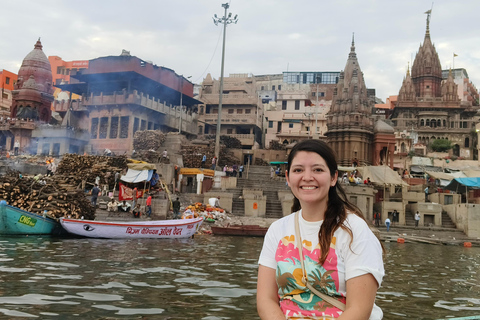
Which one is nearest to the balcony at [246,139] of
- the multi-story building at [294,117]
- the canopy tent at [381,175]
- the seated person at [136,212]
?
the multi-story building at [294,117]

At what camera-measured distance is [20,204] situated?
18297 mm

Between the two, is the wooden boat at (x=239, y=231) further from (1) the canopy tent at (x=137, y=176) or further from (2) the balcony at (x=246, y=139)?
(2) the balcony at (x=246, y=139)

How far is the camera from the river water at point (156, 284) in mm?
6531

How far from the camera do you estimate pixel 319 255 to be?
115 inches

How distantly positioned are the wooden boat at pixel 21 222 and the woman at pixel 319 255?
15.2m

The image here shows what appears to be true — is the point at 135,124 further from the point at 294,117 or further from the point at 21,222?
the point at 21,222

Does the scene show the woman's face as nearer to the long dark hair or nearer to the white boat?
the long dark hair

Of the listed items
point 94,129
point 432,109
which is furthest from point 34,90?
point 432,109

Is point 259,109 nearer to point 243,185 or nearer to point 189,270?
point 243,185

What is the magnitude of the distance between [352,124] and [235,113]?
18.2 metres

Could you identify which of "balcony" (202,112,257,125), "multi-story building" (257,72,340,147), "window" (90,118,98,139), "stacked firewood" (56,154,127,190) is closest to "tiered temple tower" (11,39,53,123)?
"window" (90,118,98,139)

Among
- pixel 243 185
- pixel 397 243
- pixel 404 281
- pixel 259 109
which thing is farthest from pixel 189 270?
pixel 259 109

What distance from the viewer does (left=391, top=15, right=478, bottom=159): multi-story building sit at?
226ft

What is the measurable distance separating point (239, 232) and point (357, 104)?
27.8 meters
